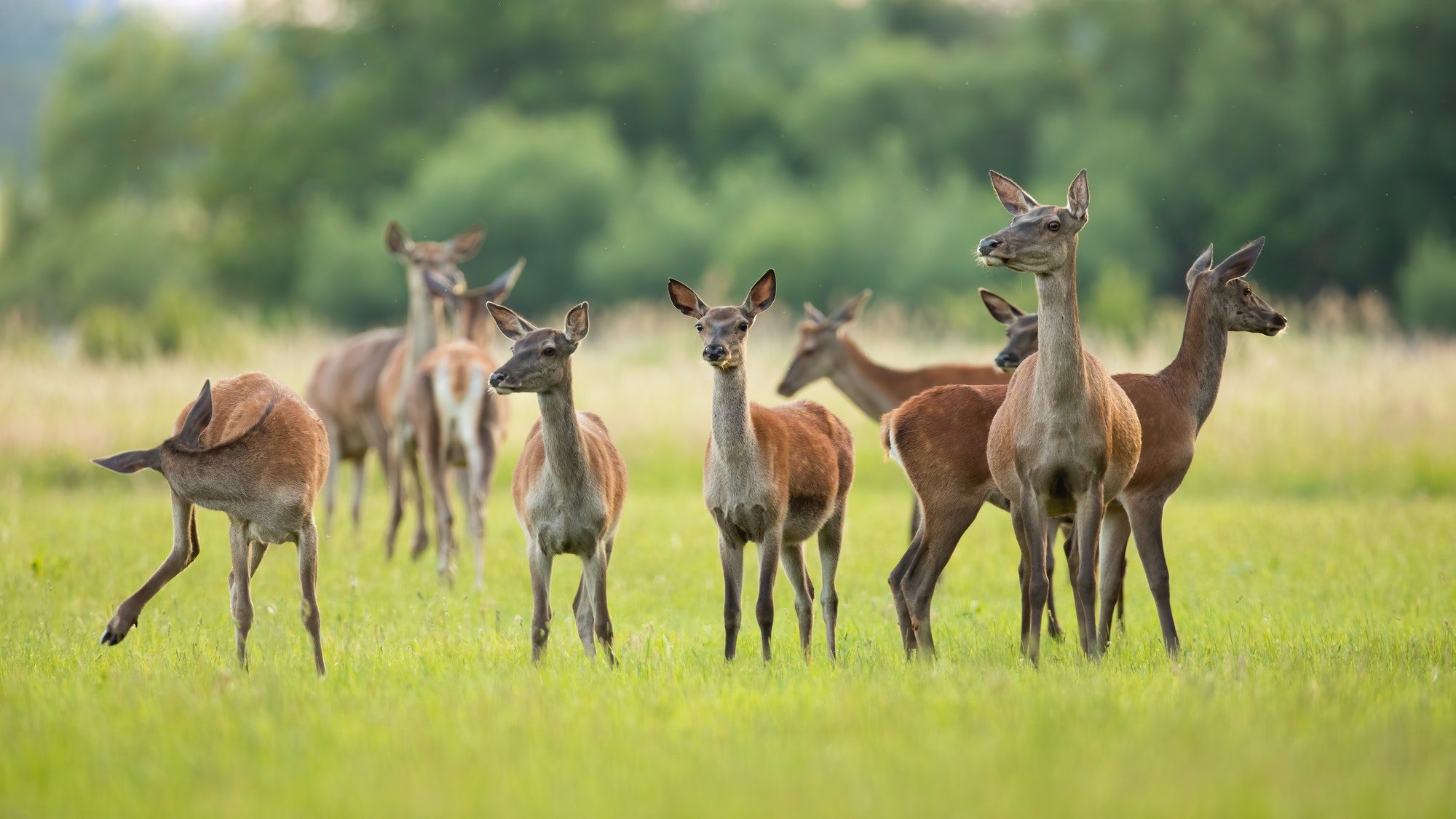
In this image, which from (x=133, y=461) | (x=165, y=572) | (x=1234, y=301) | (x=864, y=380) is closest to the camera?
(x=133, y=461)

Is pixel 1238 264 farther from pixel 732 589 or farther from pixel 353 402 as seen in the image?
pixel 353 402

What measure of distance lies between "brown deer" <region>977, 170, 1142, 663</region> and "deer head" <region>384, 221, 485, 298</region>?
6699 millimetres

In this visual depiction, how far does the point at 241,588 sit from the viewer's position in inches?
294

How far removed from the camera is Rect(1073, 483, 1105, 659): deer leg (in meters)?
7.36

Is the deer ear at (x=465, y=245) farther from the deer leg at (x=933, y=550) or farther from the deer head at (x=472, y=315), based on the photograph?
the deer leg at (x=933, y=550)

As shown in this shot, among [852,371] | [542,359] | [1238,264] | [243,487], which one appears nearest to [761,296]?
[542,359]

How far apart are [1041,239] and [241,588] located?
388 centimetres

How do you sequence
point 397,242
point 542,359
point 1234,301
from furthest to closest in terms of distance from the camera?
1. point 397,242
2. point 1234,301
3. point 542,359

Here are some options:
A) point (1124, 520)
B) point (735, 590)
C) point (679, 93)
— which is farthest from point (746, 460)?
point (679, 93)

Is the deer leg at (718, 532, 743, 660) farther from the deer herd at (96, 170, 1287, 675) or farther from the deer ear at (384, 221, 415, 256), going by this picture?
the deer ear at (384, 221, 415, 256)

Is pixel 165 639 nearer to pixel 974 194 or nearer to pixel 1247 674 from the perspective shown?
pixel 1247 674

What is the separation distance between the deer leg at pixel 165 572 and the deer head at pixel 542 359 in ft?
4.92

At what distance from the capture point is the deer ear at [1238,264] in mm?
8773

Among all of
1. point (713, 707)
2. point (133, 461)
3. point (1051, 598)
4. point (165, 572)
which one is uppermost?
point (133, 461)
